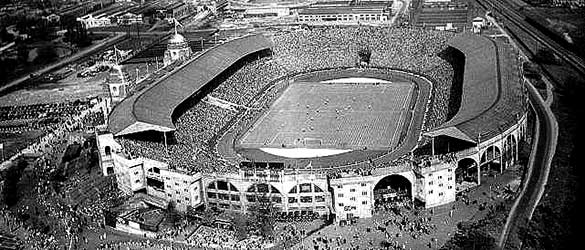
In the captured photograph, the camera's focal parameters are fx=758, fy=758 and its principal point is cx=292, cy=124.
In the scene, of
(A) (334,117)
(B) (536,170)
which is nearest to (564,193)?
(B) (536,170)

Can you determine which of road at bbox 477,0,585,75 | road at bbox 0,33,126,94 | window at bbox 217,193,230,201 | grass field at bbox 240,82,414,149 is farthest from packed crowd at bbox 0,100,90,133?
road at bbox 477,0,585,75

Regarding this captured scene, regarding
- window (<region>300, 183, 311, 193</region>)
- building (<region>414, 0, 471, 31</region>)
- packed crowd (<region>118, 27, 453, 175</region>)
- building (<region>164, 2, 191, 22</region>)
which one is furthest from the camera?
building (<region>164, 2, 191, 22</region>)

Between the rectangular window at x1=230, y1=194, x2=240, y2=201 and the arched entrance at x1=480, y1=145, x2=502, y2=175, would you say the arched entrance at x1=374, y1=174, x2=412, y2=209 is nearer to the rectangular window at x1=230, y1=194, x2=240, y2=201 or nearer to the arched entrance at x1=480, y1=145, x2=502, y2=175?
the arched entrance at x1=480, y1=145, x2=502, y2=175

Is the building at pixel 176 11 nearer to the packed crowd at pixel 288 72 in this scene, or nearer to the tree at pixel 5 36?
the tree at pixel 5 36

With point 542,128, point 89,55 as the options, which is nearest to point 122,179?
point 542,128

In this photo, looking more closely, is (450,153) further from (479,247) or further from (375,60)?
(375,60)
